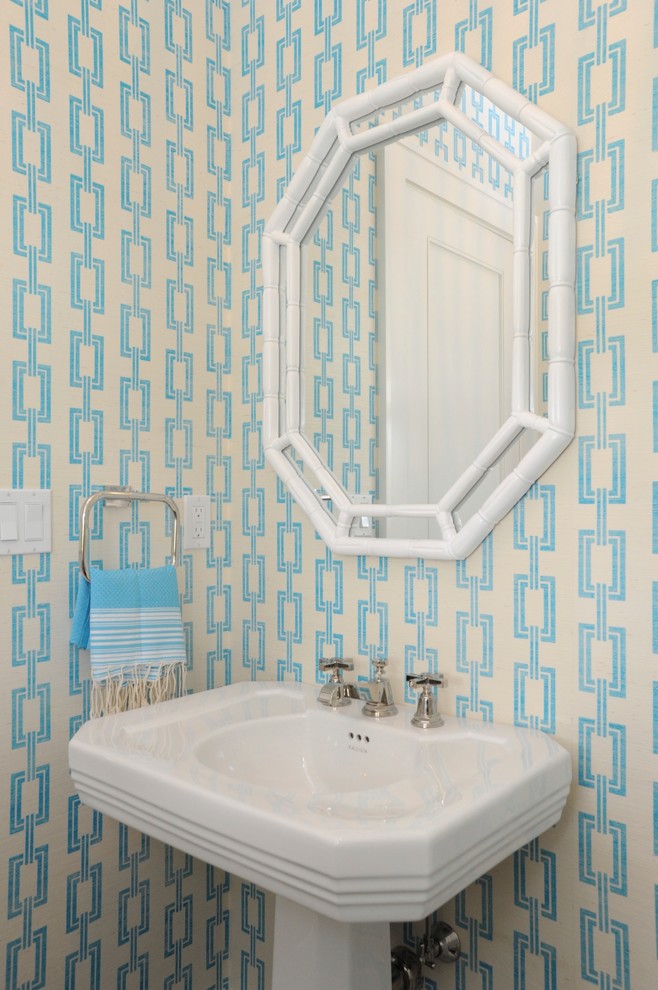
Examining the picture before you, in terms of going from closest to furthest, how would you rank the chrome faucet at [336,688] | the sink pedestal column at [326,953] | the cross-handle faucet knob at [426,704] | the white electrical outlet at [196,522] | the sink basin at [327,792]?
the sink basin at [327,792], the sink pedestal column at [326,953], the cross-handle faucet knob at [426,704], the chrome faucet at [336,688], the white electrical outlet at [196,522]

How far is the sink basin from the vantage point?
76 cm

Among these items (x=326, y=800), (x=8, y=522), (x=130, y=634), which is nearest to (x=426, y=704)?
(x=326, y=800)

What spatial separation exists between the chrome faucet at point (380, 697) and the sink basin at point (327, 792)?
0.08 feet

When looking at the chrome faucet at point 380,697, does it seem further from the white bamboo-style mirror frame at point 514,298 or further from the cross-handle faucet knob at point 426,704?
the white bamboo-style mirror frame at point 514,298

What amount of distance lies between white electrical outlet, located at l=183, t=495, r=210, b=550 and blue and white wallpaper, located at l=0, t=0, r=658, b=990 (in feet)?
0.09

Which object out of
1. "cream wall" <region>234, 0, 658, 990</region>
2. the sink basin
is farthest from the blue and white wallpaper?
the sink basin

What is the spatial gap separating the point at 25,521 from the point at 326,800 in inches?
28.0

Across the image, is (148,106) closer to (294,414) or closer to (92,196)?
(92,196)

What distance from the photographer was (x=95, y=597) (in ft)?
4.20

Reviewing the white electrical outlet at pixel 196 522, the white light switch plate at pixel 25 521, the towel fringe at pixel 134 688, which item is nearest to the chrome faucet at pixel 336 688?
the towel fringe at pixel 134 688

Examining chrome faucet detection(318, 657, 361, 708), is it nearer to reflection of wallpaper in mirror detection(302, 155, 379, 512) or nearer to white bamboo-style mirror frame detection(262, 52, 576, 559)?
white bamboo-style mirror frame detection(262, 52, 576, 559)

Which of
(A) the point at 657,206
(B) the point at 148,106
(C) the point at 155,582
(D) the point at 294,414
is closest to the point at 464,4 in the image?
(A) the point at 657,206

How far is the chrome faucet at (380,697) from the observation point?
1.22m

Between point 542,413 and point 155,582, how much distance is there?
770 millimetres
